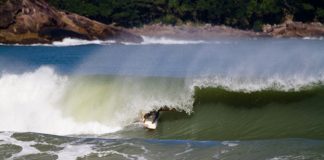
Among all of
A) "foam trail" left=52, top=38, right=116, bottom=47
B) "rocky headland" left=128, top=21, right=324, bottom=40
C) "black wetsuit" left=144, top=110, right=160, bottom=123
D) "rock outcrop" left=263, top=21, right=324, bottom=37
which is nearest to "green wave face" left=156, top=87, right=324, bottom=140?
"black wetsuit" left=144, top=110, right=160, bottom=123

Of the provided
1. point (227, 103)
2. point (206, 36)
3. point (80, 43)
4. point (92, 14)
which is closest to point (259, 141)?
point (227, 103)

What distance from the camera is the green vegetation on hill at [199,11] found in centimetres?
9306

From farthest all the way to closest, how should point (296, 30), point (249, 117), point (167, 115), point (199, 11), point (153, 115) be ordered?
point (199, 11) → point (296, 30) → point (167, 115) → point (153, 115) → point (249, 117)

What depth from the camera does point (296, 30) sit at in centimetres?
8769

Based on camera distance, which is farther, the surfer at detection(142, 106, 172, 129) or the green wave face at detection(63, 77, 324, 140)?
the surfer at detection(142, 106, 172, 129)

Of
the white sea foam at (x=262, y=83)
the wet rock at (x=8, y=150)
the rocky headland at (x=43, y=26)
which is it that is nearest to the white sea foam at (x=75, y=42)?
the rocky headland at (x=43, y=26)

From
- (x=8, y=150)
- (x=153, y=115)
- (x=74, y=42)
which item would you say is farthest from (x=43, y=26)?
(x=8, y=150)

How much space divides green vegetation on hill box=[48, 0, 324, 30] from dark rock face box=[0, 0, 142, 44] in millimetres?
24958

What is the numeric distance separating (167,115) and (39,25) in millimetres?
→ 48651

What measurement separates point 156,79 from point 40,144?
665 centimetres

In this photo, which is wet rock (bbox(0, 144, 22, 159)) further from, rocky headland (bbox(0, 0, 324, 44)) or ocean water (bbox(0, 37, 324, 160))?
rocky headland (bbox(0, 0, 324, 44))

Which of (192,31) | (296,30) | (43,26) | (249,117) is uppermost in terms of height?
(192,31)

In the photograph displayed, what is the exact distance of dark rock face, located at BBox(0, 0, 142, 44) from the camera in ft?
202

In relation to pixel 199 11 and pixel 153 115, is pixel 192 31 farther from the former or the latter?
pixel 153 115
